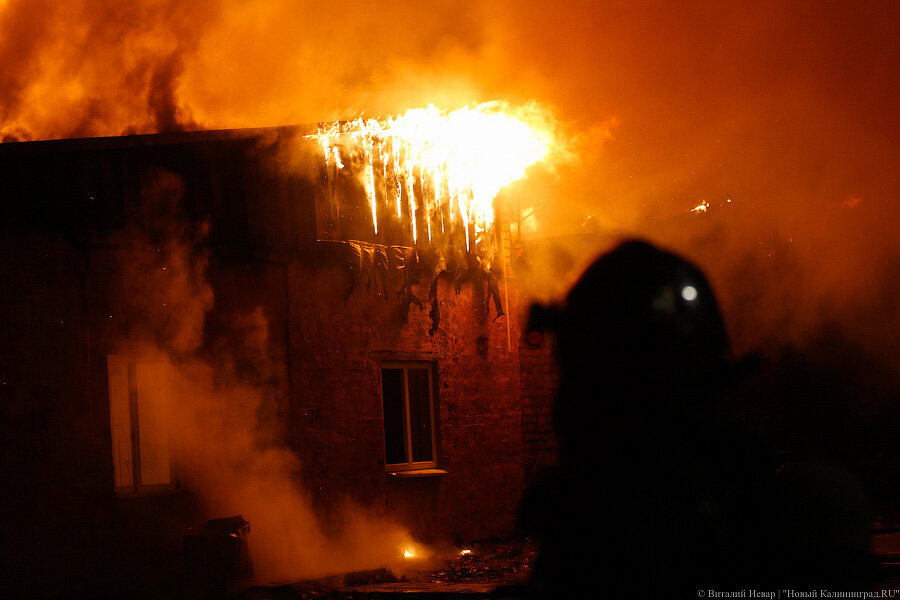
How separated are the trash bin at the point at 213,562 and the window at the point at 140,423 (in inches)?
42.1

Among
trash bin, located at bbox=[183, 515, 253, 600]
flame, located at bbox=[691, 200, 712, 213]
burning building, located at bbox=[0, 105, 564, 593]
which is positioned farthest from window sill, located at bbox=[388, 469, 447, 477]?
flame, located at bbox=[691, 200, 712, 213]

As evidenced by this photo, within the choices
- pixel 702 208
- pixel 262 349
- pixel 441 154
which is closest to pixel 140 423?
pixel 262 349

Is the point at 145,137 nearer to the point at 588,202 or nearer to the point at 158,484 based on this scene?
the point at 158,484

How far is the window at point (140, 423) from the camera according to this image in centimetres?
759

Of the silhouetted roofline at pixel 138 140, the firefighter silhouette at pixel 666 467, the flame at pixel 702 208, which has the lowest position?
the firefighter silhouette at pixel 666 467

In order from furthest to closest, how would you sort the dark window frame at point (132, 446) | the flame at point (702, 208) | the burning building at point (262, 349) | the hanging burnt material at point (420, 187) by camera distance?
1. the flame at point (702, 208)
2. the hanging burnt material at point (420, 187)
3. the dark window frame at point (132, 446)
4. the burning building at point (262, 349)

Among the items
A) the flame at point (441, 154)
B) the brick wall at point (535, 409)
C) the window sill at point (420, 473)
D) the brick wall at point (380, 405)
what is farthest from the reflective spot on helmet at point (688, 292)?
the brick wall at point (535, 409)

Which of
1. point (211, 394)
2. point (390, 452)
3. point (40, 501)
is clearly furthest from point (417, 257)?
point (40, 501)

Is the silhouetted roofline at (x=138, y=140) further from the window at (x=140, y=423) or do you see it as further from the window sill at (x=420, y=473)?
the window sill at (x=420, y=473)

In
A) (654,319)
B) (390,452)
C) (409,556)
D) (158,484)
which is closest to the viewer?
(654,319)

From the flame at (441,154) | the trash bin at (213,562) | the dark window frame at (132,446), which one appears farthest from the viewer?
the flame at (441,154)

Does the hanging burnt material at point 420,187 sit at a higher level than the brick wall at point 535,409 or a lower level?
higher

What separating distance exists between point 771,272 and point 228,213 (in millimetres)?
8850

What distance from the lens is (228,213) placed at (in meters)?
8.39
